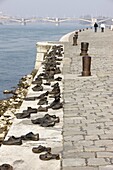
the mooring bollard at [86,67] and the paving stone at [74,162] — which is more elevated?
the paving stone at [74,162]

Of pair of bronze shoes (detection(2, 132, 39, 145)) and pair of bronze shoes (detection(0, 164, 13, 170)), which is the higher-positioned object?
pair of bronze shoes (detection(0, 164, 13, 170))

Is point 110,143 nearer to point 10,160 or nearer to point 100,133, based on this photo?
point 100,133

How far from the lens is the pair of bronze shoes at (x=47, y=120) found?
588 centimetres

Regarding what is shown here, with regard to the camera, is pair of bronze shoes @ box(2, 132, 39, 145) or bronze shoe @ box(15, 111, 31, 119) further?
bronze shoe @ box(15, 111, 31, 119)

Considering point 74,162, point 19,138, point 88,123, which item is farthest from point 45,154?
point 88,123

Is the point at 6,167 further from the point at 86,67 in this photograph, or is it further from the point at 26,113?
the point at 86,67

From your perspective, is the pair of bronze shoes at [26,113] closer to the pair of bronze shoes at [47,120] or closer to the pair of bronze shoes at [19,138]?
the pair of bronze shoes at [47,120]

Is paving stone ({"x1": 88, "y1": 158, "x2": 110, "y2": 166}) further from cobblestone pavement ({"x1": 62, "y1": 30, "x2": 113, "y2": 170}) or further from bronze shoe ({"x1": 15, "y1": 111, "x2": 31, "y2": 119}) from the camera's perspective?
bronze shoe ({"x1": 15, "y1": 111, "x2": 31, "y2": 119})

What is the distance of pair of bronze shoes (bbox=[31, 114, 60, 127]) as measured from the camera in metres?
5.88

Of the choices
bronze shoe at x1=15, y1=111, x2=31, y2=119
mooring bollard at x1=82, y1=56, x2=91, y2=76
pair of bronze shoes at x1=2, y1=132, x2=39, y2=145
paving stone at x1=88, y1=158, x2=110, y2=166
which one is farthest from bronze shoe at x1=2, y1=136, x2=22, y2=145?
mooring bollard at x1=82, y1=56, x2=91, y2=76

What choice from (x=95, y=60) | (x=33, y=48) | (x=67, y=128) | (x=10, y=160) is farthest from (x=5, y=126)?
(x=33, y=48)

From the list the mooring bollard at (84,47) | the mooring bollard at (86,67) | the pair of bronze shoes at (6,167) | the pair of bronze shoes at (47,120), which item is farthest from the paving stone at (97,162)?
the mooring bollard at (84,47)

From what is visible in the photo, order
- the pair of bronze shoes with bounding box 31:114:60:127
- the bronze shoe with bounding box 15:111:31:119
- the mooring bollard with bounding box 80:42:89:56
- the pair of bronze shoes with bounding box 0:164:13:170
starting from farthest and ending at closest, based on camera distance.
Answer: the mooring bollard with bounding box 80:42:89:56
the bronze shoe with bounding box 15:111:31:119
the pair of bronze shoes with bounding box 31:114:60:127
the pair of bronze shoes with bounding box 0:164:13:170

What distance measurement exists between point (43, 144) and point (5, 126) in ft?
9.63
